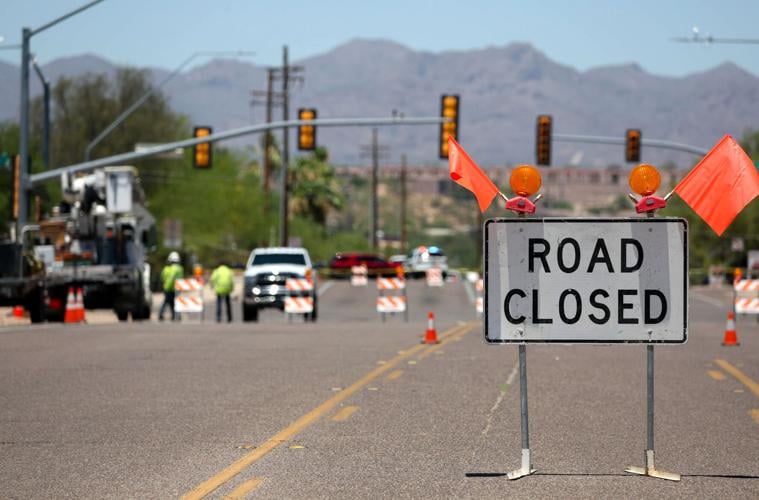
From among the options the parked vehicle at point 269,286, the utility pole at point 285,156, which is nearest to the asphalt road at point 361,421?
the parked vehicle at point 269,286

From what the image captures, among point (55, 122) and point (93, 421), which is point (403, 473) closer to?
point (93, 421)

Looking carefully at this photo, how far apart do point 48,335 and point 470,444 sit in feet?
55.5

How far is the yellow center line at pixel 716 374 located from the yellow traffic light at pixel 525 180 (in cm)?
942

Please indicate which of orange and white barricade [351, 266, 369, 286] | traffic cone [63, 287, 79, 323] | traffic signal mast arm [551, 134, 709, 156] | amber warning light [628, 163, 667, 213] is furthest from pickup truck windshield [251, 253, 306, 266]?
amber warning light [628, 163, 667, 213]

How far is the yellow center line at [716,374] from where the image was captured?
736 inches

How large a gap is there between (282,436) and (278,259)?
3061 cm

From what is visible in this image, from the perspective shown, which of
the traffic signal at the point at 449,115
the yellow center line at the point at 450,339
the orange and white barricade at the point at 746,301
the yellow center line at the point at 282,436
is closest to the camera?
the yellow center line at the point at 282,436

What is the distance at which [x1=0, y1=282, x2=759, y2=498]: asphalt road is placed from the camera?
10.2m

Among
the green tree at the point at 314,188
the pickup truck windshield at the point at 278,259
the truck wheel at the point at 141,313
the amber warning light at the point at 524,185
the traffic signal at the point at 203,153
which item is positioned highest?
the green tree at the point at 314,188

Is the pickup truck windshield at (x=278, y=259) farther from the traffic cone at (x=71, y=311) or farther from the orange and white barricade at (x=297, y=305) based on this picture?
the traffic cone at (x=71, y=311)

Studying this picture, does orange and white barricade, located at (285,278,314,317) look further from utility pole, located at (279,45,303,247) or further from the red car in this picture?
the red car

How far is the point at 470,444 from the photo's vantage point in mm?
12062

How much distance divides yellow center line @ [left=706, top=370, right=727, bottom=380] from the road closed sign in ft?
29.1

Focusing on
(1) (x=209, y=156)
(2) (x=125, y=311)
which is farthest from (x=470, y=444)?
(1) (x=209, y=156)
